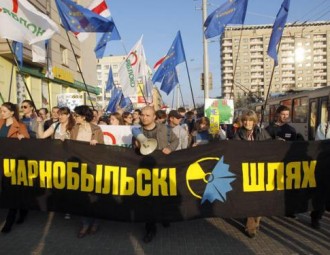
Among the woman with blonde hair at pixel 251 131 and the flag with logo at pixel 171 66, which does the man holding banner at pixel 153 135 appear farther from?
the flag with logo at pixel 171 66

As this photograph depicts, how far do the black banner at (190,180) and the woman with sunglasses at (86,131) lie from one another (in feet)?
0.85

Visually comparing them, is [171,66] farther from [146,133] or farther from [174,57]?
[146,133]

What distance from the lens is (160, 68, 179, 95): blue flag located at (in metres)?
13.7

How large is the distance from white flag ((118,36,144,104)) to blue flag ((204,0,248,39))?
2269mm

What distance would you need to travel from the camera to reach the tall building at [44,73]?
661 inches

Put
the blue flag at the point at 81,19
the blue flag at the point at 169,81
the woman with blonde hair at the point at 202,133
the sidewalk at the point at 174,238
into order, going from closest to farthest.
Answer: the sidewalk at the point at 174,238, the woman with blonde hair at the point at 202,133, the blue flag at the point at 81,19, the blue flag at the point at 169,81

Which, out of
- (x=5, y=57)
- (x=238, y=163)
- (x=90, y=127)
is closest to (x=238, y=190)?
(x=238, y=163)

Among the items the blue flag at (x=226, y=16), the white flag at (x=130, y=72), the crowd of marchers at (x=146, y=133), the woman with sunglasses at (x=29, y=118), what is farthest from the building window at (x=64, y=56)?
the crowd of marchers at (x=146, y=133)

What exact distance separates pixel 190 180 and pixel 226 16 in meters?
7.08

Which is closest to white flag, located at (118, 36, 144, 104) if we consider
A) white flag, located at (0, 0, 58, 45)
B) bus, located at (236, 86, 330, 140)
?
white flag, located at (0, 0, 58, 45)

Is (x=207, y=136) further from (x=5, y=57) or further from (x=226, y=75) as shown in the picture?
(x=226, y=75)

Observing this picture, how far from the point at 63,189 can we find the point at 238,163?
2436mm

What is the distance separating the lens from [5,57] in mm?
16672

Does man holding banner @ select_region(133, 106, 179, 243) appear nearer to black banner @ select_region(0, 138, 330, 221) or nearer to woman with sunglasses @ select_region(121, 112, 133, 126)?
black banner @ select_region(0, 138, 330, 221)
